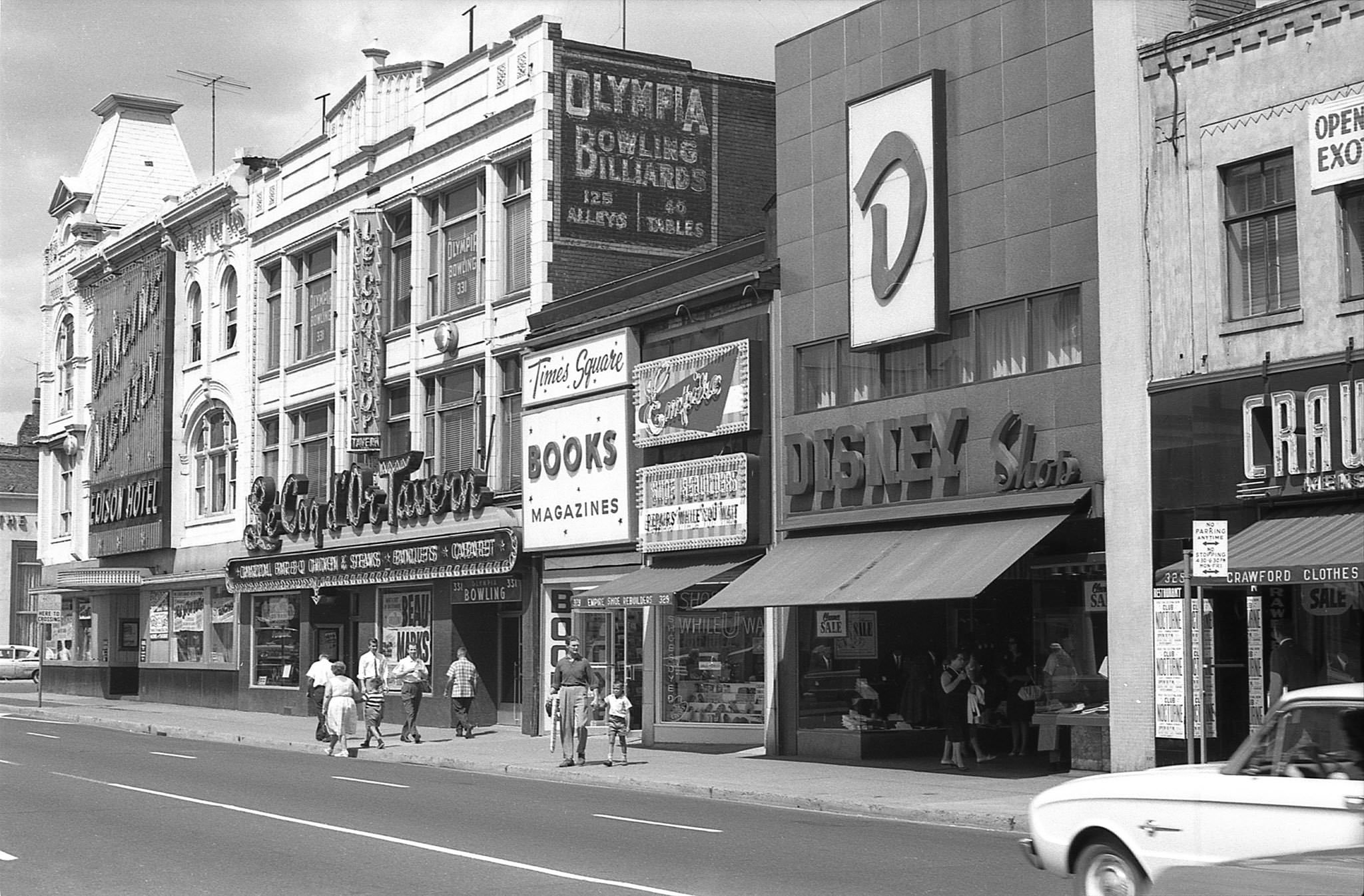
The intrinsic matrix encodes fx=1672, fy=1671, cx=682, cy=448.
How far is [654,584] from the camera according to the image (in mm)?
27125

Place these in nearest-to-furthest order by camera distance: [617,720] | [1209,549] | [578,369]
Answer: [1209,549] → [617,720] → [578,369]

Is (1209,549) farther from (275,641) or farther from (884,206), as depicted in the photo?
(275,641)

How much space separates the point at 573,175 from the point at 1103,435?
15076 millimetres

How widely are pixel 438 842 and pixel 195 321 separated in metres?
36.2

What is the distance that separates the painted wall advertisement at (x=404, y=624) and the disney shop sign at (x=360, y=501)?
1.71 m

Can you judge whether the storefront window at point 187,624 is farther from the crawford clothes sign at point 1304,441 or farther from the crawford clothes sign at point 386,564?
the crawford clothes sign at point 1304,441

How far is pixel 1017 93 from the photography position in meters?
22.2

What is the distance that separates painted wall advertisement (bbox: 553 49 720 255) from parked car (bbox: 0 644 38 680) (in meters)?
41.7

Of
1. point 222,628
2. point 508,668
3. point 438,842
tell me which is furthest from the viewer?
point 222,628

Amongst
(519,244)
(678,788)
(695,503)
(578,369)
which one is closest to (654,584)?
(695,503)

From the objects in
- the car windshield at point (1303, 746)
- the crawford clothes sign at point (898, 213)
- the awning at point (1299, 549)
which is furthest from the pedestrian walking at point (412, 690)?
the car windshield at point (1303, 746)

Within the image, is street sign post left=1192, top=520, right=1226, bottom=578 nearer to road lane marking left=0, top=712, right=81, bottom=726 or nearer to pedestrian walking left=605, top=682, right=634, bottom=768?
pedestrian walking left=605, top=682, right=634, bottom=768

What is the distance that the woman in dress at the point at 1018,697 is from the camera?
2345 cm

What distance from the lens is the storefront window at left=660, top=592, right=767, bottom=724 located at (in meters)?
26.6
